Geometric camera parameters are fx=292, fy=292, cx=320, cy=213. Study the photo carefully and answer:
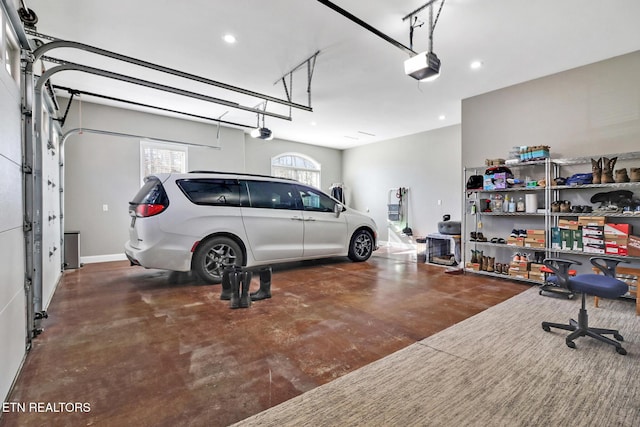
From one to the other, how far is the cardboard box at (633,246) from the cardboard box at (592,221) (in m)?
0.32

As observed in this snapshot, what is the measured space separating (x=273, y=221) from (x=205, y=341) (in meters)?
2.38

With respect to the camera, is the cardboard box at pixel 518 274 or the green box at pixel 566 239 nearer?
the green box at pixel 566 239

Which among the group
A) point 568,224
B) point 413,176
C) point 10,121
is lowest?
point 568,224

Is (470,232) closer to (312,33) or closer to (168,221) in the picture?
(312,33)

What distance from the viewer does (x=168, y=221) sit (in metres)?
3.74

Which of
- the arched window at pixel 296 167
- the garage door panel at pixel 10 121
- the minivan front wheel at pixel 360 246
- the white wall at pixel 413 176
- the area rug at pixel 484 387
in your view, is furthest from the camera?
the arched window at pixel 296 167

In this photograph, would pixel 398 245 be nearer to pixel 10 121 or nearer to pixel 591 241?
pixel 591 241

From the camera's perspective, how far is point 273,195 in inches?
184

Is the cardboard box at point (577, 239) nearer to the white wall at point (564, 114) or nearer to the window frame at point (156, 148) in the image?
the white wall at point (564, 114)

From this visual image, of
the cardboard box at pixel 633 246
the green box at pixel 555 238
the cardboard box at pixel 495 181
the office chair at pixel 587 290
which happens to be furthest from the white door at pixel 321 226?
the cardboard box at pixel 633 246

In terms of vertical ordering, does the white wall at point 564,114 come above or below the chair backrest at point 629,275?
above

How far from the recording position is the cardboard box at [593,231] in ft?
12.0

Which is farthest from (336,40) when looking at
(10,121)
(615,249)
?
(615,249)

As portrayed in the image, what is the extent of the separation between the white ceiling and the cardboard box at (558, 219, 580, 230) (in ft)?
7.09
